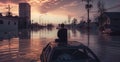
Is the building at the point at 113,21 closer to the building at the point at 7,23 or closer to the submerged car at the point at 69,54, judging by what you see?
the building at the point at 7,23

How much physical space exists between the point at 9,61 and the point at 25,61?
1.00 metres

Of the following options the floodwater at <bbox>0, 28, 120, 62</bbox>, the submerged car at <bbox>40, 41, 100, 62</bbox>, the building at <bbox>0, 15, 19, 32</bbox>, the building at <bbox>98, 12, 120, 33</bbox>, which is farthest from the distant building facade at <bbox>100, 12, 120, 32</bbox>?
the submerged car at <bbox>40, 41, 100, 62</bbox>

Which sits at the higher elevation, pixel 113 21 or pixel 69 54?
pixel 113 21

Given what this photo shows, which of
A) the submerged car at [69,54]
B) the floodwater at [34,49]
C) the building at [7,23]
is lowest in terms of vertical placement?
the floodwater at [34,49]

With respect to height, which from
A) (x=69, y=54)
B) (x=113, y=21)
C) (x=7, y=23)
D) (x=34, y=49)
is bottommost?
(x=34, y=49)

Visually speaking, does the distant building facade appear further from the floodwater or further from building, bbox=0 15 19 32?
the floodwater

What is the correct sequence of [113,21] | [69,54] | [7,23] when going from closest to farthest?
[69,54] < [113,21] < [7,23]

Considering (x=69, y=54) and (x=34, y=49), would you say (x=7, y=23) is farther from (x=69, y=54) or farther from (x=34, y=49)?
(x=69, y=54)

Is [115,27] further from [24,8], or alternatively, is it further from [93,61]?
[24,8]

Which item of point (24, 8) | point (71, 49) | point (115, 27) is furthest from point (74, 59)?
point (24, 8)

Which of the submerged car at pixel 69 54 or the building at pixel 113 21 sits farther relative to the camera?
the building at pixel 113 21

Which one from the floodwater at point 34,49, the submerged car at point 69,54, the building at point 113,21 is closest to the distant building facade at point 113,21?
the building at point 113,21

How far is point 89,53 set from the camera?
941 centimetres

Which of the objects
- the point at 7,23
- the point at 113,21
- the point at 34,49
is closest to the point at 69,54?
the point at 34,49
